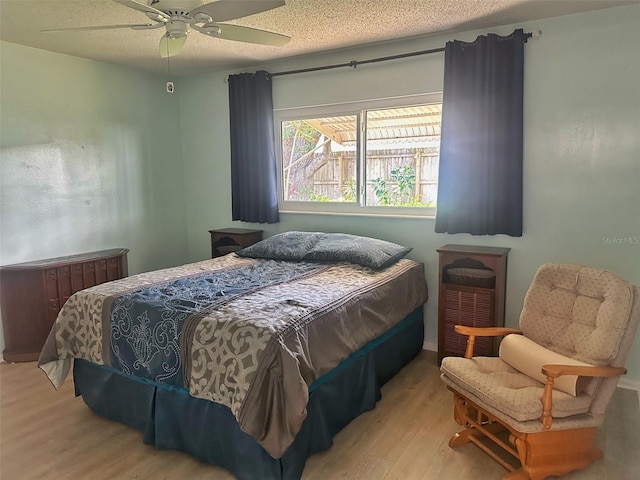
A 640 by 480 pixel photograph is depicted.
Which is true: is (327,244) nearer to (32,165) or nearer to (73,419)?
(73,419)

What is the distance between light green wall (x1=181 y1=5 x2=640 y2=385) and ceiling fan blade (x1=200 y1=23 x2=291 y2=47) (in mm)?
1454

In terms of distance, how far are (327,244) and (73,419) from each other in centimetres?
205

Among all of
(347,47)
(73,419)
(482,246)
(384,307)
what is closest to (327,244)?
(384,307)

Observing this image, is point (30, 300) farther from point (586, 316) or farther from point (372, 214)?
point (586, 316)

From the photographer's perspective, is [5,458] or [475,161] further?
[475,161]

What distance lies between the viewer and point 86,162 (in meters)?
4.10

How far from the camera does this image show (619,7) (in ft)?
9.52

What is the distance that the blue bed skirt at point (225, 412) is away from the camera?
208cm

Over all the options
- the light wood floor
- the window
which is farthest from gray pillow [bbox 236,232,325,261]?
the light wood floor

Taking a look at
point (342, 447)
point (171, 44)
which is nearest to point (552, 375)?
point (342, 447)

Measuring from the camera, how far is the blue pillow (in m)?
3.34

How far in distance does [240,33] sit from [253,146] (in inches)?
77.6

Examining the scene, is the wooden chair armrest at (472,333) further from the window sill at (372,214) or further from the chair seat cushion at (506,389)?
the window sill at (372,214)

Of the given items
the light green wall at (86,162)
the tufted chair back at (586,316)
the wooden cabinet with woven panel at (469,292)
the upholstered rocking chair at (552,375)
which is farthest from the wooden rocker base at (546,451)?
the light green wall at (86,162)
